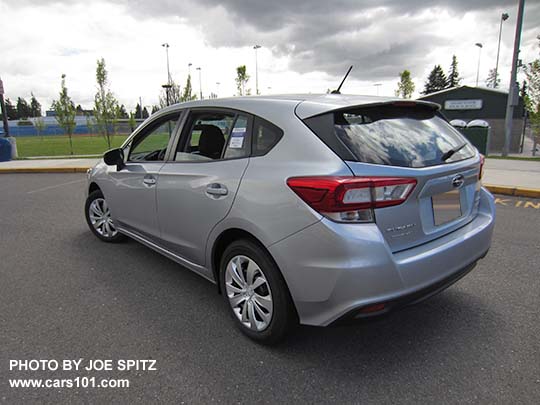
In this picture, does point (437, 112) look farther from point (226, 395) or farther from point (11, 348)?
point (11, 348)

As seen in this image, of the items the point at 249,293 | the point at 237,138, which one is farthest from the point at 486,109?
the point at 249,293

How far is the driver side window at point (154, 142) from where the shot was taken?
346cm

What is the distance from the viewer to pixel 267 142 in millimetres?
2441

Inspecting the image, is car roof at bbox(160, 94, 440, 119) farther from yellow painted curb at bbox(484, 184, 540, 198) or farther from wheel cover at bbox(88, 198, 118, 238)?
yellow painted curb at bbox(484, 184, 540, 198)

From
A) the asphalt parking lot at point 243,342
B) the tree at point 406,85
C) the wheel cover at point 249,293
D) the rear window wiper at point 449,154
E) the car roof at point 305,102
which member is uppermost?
the tree at point 406,85

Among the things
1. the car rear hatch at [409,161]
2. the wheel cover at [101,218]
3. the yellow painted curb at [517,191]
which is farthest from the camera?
the yellow painted curb at [517,191]

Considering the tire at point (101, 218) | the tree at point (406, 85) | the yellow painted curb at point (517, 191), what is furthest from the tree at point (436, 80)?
the tire at point (101, 218)

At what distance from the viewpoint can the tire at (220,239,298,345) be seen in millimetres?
2299

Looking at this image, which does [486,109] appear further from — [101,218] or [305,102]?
[305,102]

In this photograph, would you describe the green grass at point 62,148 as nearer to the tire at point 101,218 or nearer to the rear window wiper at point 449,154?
the tire at point 101,218

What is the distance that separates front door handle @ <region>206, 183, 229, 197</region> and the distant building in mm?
25346

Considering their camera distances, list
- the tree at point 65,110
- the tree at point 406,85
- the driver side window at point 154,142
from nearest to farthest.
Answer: the driver side window at point 154,142
the tree at point 65,110
the tree at point 406,85

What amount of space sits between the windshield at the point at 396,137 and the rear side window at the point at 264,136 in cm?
39

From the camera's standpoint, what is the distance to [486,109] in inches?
1004
